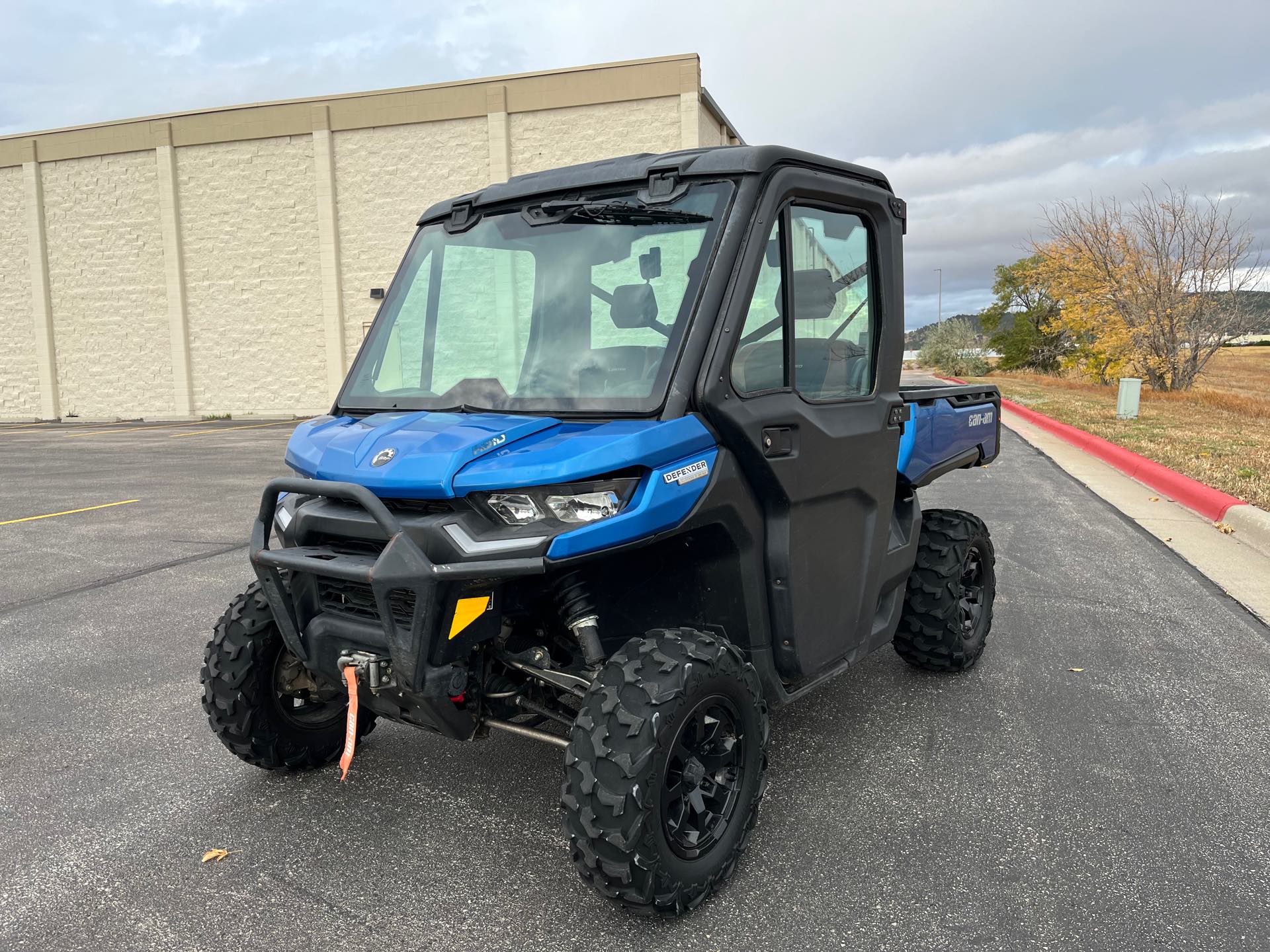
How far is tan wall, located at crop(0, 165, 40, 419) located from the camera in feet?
93.1

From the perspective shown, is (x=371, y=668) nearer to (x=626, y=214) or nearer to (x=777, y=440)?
(x=777, y=440)

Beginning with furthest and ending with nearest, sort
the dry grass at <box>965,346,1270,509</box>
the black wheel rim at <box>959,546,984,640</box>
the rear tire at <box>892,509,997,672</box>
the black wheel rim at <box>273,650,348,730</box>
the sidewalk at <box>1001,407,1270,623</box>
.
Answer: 1. the dry grass at <box>965,346,1270,509</box>
2. the sidewalk at <box>1001,407,1270,623</box>
3. the black wheel rim at <box>959,546,984,640</box>
4. the rear tire at <box>892,509,997,672</box>
5. the black wheel rim at <box>273,650,348,730</box>

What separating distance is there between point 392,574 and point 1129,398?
1845 centimetres

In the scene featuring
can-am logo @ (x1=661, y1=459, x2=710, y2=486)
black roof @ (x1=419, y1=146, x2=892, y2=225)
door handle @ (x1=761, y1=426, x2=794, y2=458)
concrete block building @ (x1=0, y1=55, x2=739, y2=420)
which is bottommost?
can-am logo @ (x1=661, y1=459, x2=710, y2=486)

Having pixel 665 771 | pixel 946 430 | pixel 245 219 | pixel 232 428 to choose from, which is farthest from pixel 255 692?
pixel 245 219

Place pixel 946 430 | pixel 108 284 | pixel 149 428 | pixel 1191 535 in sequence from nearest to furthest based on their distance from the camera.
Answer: pixel 946 430 < pixel 1191 535 < pixel 149 428 < pixel 108 284

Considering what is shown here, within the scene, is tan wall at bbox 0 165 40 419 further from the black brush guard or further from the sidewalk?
the black brush guard

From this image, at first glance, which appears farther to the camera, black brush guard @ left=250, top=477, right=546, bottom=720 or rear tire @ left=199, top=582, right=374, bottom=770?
Result: rear tire @ left=199, top=582, right=374, bottom=770

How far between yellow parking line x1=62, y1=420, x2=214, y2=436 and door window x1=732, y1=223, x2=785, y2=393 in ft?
75.1

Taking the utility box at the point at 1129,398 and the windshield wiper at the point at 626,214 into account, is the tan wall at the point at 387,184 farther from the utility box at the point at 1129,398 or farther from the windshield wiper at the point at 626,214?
the windshield wiper at the point at 626,214

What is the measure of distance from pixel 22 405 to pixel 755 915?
32894 millimetres

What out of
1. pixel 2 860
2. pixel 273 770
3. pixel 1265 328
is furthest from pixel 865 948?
pixel 1265 328

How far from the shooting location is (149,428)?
24.7 meters

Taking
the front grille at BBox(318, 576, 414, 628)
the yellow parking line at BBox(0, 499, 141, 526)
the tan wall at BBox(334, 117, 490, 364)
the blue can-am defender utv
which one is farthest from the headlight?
the tan wall at BBox(334, 117, 490, 364)
